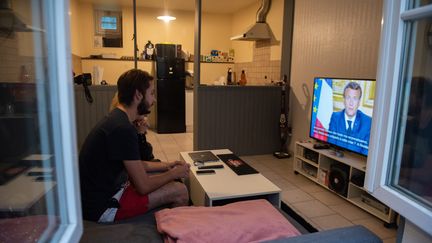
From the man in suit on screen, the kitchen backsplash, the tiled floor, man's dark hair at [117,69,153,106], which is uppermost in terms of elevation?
the kitchen backsplash

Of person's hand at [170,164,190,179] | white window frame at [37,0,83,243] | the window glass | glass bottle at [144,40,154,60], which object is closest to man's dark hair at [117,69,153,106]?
person's hand at [170,164,190,179]

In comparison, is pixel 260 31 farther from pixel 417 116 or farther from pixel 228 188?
pixel 417 116

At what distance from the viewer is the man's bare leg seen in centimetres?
175

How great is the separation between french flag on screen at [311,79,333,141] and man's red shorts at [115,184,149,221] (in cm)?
199

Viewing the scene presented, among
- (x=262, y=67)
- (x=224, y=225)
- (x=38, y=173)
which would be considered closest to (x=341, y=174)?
(x=224, y=225)

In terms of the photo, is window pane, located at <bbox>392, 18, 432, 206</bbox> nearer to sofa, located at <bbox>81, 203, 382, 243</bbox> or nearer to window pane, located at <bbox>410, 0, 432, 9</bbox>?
window pane, located at <bbox>410, 0, 432, 9</bbox>

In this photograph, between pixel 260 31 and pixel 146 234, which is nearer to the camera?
pixel 146 234

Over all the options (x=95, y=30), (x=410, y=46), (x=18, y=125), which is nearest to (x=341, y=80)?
(x=410, y=46)

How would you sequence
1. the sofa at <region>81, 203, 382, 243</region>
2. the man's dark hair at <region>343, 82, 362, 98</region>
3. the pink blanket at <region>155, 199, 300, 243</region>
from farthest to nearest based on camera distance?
the man's dark hair at <region>343, 82, 362, 98</region>, the pink blanket at <region>155, 199, 300, 243</region>, the sofa at <region>81, 203, 382, 243</region>

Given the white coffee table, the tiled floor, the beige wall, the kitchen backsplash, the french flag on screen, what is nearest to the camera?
the white coffee table

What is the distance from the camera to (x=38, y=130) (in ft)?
2.70

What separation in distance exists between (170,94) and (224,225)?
14.0 feet

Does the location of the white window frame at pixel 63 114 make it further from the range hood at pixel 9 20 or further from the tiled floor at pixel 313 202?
the tiled floor at pixel 313 202

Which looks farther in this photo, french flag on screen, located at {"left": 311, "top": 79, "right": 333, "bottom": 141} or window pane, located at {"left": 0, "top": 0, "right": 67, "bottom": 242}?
french flag on screen, located at {"left": 311, "top": 79, "right": 333, "bottom": 141}
